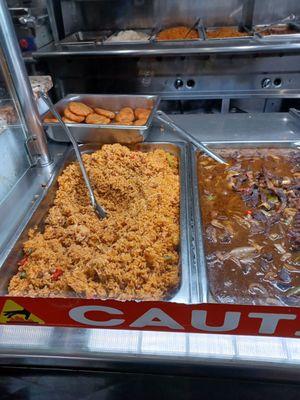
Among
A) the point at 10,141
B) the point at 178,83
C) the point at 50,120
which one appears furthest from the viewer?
the point at 178,83

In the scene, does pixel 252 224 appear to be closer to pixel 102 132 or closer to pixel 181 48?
pixel 102 132

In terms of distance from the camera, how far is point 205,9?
3.30 metres

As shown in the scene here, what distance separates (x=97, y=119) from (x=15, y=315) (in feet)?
3.64

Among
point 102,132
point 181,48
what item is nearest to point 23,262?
point 102,132

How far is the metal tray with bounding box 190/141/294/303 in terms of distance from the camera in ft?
2.83

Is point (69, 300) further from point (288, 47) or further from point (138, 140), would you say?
point (288, 47)

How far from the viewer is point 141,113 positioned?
162 cm

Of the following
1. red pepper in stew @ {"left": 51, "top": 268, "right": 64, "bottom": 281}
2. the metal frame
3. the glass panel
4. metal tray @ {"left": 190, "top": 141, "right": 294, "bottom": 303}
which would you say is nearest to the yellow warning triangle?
red pepper in stew @ {"left": 51, "top": 268, "right": 64, "bottom": 281}

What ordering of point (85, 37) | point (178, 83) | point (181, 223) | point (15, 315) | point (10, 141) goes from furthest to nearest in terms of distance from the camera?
1. point (85, 37)
2. point (178, 83)
3. point (10, 141)
4. point (181, 223)
5. point (15, 315)

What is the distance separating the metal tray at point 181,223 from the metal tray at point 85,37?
6.79 feet

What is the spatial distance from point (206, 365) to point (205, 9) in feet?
12.0

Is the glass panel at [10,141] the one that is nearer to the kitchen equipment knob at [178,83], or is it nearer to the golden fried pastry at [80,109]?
the golden fried pastry at [80,109]

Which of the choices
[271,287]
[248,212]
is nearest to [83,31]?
[248,212]

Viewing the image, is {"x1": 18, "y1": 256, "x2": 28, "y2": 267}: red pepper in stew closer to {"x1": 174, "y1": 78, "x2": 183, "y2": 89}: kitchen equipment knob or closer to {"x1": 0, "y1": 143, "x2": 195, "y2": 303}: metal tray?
{"x1": 0, "y1": 143, "x2": 195, "y2": 303}: metal tray
